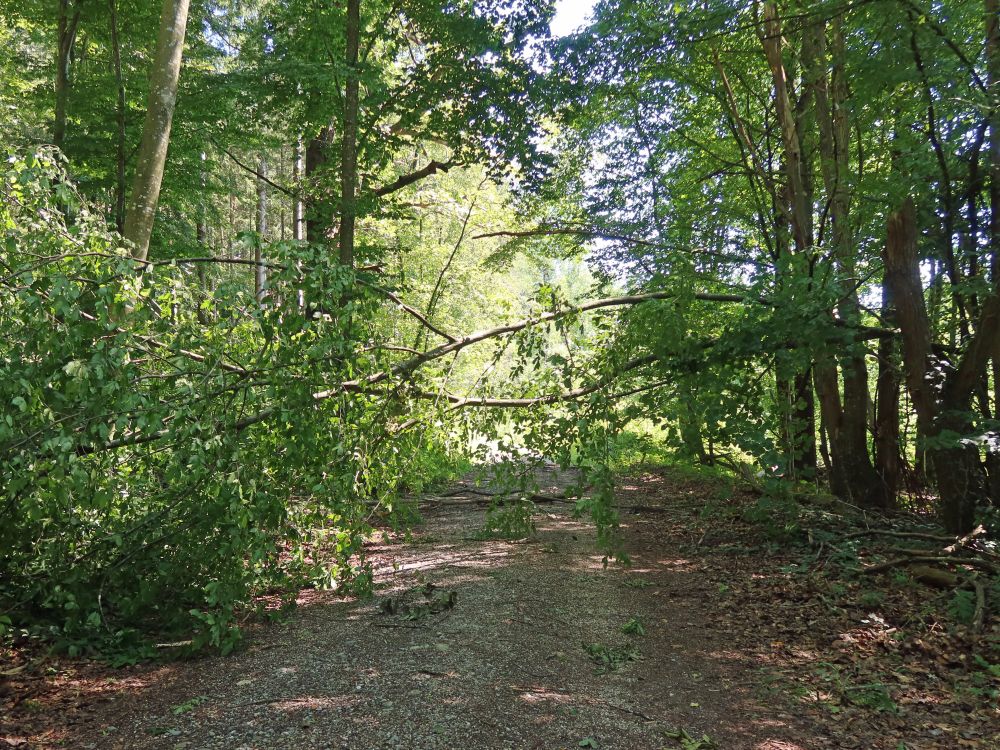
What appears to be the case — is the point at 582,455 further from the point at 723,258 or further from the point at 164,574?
the point at 723,258

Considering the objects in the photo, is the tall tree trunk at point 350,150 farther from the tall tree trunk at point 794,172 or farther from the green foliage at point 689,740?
the tall tree trunk at point 794,172

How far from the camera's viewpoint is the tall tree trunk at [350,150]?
263 inches

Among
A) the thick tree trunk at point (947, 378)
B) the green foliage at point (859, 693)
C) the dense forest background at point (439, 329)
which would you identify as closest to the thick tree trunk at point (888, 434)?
the dense forest background at point (439, 329)

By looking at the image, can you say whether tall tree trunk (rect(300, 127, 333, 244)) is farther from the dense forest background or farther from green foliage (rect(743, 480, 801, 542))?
green foliage (rect(743, 480, 801, 542))

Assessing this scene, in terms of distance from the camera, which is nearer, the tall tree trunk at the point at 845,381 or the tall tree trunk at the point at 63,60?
the tall tree trunk at the point at 845,381

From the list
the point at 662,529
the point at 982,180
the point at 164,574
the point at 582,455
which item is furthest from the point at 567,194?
the point at 164,574

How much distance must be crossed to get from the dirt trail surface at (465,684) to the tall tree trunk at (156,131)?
3.73 m

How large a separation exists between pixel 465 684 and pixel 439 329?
3.83 meters

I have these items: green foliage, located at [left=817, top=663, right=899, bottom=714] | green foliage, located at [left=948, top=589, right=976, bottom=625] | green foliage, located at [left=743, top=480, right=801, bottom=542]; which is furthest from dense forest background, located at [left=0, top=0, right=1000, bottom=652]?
green foliage, located at [left=817, top=663, right=899, bottom=714]

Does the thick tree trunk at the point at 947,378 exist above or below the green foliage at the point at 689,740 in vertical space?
above

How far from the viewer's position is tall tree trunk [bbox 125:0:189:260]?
6137mm

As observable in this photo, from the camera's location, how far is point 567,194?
12.3 meters

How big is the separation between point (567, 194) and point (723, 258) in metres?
3.86

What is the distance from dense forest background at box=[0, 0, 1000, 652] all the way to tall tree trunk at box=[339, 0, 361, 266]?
5cm
